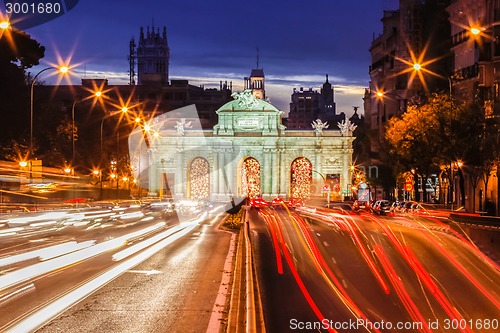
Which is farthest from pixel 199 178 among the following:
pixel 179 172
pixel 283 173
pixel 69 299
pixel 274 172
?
pixel 69 299

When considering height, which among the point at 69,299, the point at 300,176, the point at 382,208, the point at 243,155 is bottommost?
the point at 69,299

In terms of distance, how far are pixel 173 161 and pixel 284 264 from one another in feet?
360

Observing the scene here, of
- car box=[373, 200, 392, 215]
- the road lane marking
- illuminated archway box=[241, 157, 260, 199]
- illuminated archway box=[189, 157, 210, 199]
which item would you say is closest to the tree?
car box=[373, 200, 392, 215]

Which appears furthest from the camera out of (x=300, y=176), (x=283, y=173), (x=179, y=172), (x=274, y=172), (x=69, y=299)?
(x=300, y=176)

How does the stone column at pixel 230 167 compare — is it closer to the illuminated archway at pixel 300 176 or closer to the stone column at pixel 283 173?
the stone column at pixel 283 173

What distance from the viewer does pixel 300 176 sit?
138 metres

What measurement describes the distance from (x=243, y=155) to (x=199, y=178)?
25.6ft

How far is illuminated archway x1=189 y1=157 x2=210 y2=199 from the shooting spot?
452 ft

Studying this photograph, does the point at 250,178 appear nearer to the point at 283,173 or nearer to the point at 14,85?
the point at 283,173

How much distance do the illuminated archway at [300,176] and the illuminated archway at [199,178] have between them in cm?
1320

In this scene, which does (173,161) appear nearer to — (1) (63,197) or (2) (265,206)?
(2) (265,206)

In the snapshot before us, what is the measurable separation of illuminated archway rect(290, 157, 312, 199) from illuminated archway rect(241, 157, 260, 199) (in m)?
5.51

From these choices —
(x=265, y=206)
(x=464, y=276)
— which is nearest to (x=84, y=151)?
(x=265, y=206)

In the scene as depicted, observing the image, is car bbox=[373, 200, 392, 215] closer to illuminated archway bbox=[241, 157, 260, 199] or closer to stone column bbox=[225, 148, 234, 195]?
stone column bbox=[225, 148, 234, 195]
